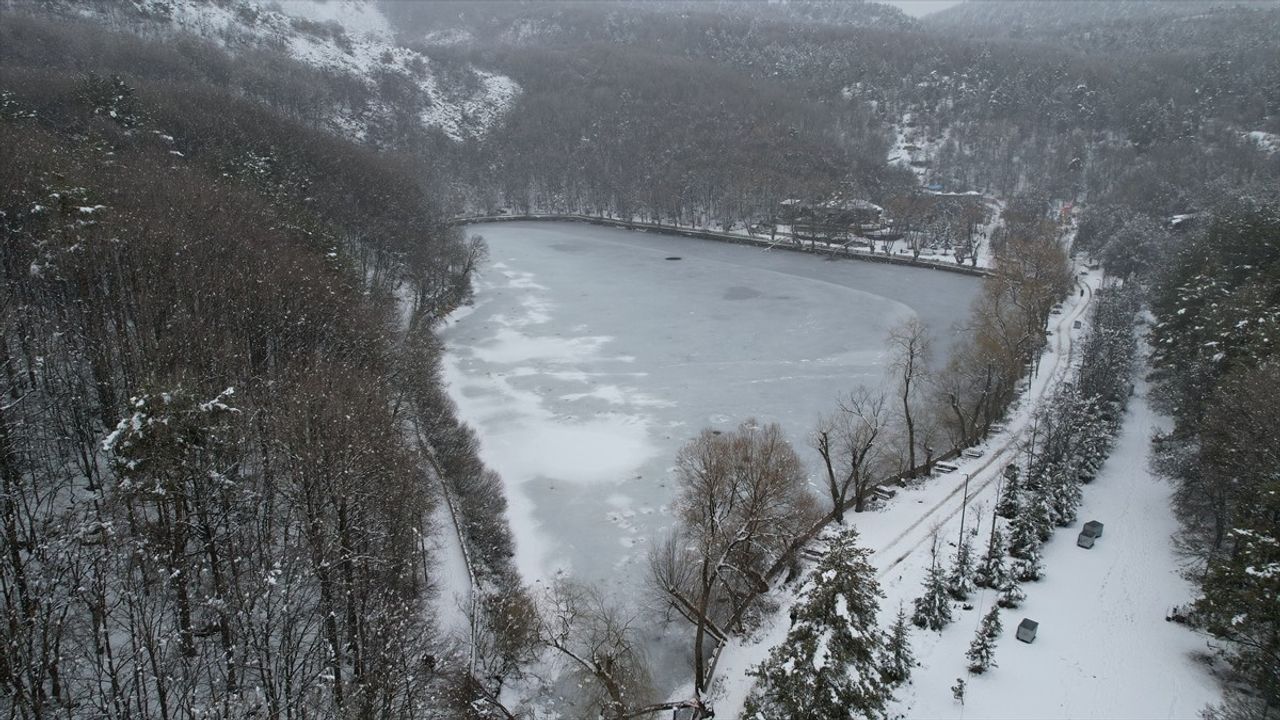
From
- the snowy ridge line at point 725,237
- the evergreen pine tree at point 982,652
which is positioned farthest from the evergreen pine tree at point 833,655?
the snowy ridge line at point 725,237

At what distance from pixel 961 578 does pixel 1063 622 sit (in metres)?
3.39

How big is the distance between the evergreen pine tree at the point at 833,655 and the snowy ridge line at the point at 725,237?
57826 mm

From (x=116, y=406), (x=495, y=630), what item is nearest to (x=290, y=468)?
(x=116, y=406)

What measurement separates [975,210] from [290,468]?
96.2 m

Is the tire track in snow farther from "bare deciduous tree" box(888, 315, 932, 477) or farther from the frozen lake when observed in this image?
the frozen lake

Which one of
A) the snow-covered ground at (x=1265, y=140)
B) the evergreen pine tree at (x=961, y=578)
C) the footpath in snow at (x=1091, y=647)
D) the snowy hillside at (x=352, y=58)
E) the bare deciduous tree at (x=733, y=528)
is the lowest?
the footpath in snow at (x=1091, y=647)

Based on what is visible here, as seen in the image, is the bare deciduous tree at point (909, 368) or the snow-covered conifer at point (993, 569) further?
the bare deciduous tree at point (909, 368)

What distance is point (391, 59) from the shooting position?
169500mm

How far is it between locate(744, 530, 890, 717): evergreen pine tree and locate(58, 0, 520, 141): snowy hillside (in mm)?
131637

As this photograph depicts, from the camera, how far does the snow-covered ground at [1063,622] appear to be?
2086cm

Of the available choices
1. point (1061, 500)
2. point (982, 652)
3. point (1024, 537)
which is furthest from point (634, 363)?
point (982, 652)

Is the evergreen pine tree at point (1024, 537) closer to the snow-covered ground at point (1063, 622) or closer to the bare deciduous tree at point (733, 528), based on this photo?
the snow-covered ground at point (1063, 622)

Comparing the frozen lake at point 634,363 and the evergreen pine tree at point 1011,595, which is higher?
the frozen lake at point 634,363

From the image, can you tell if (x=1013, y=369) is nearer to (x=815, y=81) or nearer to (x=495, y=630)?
(x=495, y=630)
